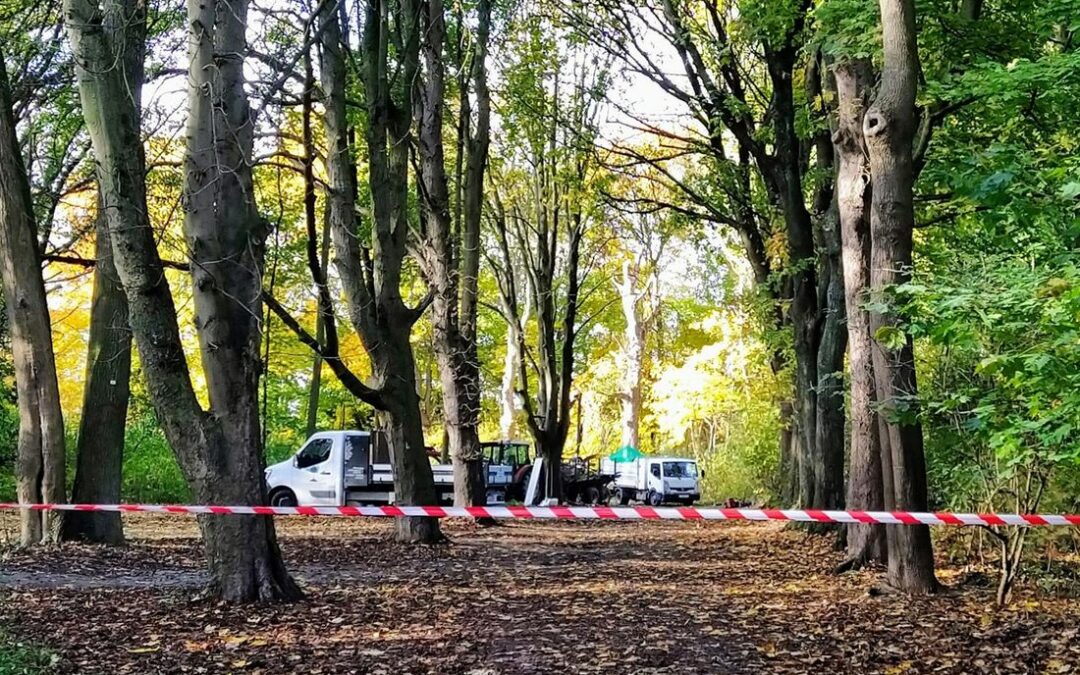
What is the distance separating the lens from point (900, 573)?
390 inches

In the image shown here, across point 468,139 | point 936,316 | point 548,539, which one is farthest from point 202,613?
point 468,139

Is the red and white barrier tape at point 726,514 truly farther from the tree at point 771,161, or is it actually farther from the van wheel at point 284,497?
the van wheel at point 284,497

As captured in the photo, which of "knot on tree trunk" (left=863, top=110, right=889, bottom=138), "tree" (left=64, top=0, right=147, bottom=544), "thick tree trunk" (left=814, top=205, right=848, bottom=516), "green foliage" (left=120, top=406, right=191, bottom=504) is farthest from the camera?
"green foliage" (left=120, top=406, right=191, bottom=504)

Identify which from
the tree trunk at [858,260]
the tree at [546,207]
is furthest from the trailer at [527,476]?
the tree trunk at [858,260]

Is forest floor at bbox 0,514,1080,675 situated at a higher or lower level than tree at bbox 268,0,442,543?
lower

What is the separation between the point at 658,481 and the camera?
40.0 metres

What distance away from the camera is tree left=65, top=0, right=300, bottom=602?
8.63 m

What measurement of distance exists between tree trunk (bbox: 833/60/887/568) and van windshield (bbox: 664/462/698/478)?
93.5ft

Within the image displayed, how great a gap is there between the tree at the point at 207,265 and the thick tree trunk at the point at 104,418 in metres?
5.76

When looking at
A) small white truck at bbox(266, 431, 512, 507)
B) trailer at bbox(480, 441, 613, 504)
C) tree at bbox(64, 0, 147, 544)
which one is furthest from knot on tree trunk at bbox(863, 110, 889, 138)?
trailer at bbox(480, 441, 613, 504)

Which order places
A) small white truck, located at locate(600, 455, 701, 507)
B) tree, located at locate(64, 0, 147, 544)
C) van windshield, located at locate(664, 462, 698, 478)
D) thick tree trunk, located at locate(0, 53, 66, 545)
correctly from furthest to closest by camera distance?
van windshield, located at locate(664, 462, 698, 478)
small white truck, located at locate(600, 455, 701, 507)
tree, located at locate(64, 0, 147, 544)
thick tree trunk, located at locate(0, 53, 66, 545)

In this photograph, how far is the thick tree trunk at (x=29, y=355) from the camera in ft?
43.7

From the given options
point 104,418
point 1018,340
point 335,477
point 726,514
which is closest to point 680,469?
point 335,477

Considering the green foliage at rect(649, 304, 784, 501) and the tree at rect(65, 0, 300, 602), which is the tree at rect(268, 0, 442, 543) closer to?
the tree at rect(65, 0, 300, 602)
